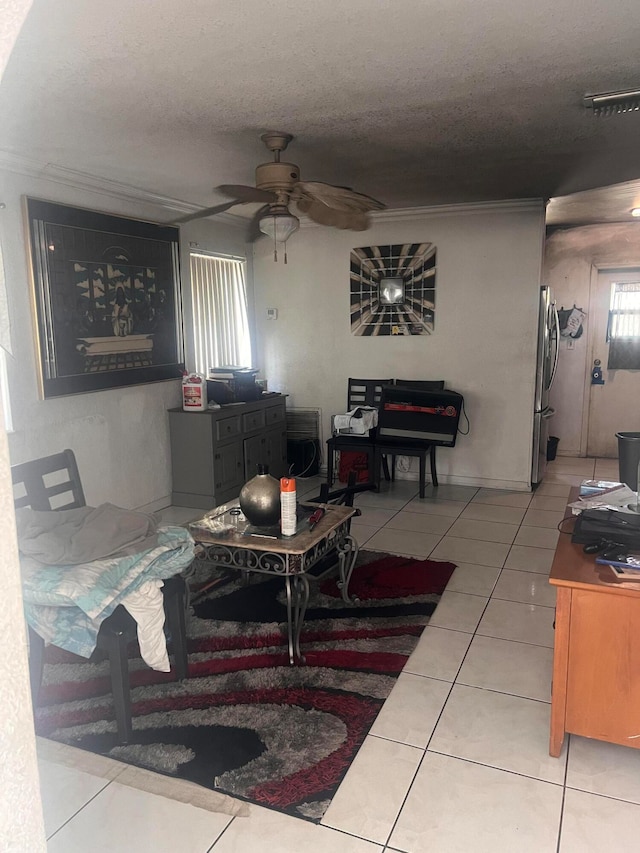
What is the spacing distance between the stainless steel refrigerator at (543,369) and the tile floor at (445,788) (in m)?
2.73

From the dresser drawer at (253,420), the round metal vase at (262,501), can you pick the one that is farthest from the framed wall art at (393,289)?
the round metal vase at (262,501)

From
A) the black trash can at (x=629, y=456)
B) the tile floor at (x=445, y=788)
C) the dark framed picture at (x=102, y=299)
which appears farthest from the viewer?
the black trash can at (x=629, y=456)

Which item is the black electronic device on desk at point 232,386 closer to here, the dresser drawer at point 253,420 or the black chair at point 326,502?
the dresser drawer at point 253,420

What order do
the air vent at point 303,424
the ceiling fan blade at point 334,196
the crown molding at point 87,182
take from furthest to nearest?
the air vent at point 303,424, the crown molding at point 87,182, the ceiling fan blade at point 334,196

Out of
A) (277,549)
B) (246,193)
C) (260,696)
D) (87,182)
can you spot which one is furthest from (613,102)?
(87,182)

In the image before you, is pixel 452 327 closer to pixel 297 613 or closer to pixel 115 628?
pixel 297 613

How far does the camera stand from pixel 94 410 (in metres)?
4.32

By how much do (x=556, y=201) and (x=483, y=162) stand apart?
173cm

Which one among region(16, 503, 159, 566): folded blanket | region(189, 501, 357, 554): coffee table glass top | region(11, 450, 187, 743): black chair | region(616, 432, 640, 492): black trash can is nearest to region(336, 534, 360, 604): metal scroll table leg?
region(189, 501, 357, 554): coffee table glass top

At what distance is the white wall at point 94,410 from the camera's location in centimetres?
371

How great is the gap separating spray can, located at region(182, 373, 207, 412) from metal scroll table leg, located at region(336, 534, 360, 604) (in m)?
2.18

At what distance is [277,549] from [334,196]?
172 cm

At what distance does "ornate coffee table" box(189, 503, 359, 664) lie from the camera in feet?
8.75

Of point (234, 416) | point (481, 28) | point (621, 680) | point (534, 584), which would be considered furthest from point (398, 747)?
point (234, 416)
